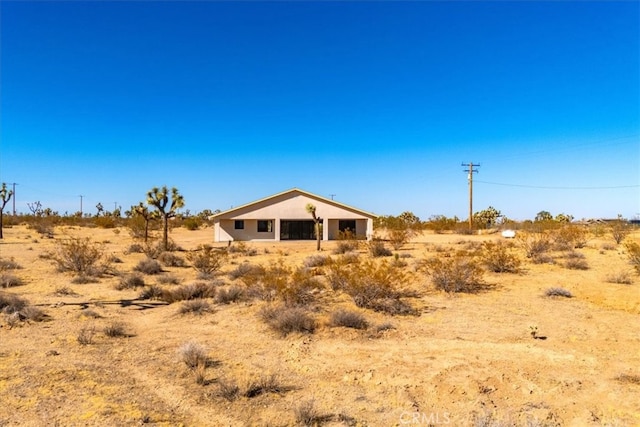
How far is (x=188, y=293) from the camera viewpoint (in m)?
11.8

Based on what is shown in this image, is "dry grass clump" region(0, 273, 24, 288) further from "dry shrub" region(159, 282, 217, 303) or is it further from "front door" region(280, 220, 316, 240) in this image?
"front door" region(280, 220, 316, 240)

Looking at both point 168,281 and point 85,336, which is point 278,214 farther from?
point 85,336

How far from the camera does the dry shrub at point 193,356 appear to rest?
21.3ft

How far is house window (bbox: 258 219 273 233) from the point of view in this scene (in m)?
35.8

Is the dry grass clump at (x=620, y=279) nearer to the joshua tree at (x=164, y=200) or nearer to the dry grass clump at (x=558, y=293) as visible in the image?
the dry grass clump at (x=558, y=293)

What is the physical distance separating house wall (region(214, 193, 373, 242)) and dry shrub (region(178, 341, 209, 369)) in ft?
90.7

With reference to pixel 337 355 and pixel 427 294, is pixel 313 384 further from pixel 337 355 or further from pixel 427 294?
pixel 427 294

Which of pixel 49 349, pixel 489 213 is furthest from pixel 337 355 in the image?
pixel 489 213

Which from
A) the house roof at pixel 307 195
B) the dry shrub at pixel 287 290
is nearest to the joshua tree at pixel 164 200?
the house roof at pixel 307 195

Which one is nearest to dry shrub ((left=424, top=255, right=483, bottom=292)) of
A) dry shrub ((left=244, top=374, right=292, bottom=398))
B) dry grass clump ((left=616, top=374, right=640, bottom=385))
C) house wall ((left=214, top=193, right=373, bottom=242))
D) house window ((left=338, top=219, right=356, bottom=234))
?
dry grass clump ((left=616, top=374, right=640, bottom=385))

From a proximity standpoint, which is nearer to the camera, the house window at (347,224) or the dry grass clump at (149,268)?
the dry grass clump at (149,268)

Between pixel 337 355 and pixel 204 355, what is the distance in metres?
2.25

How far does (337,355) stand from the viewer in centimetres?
716

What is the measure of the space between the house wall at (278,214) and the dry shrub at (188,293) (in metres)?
22.2
